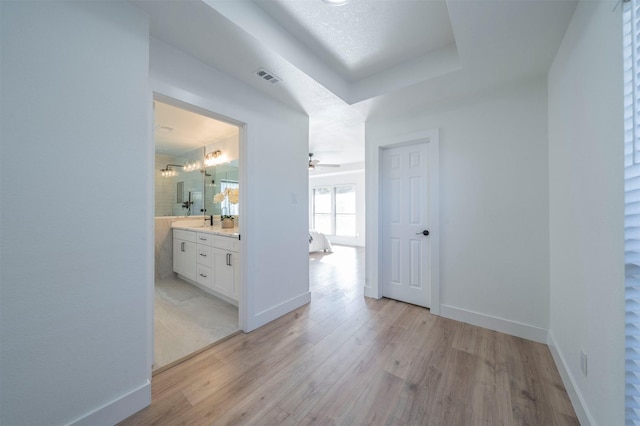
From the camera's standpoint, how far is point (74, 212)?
120 centimetres

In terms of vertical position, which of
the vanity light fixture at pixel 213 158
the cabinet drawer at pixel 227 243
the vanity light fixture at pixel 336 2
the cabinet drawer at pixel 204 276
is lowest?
the cabinet drawer at pixel 204 276

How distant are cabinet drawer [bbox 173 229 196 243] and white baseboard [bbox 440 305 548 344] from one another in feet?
11.6

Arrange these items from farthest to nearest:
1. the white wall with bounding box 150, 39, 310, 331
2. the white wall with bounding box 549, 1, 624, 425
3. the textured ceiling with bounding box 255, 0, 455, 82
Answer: the white wall with bounding box 150, 39, 310, 331 < the textured ceiling with bounding box 255, 0, 455, 82 < the white wall with bounding box 549, 1, 624, 425

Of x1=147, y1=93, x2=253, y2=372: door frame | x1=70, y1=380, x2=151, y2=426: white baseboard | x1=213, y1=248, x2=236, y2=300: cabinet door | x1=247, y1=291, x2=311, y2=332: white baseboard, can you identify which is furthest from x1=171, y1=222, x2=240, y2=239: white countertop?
x1=70, y1=380, x2=151, y2=426: white baseboard

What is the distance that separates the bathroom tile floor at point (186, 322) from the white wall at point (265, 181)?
0.38m

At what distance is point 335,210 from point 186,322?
614 centimetres

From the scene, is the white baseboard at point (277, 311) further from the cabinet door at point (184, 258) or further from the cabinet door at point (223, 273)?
the cabinet door at point (184, 258)

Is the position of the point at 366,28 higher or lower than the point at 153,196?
higher

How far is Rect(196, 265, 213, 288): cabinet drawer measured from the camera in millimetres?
3125

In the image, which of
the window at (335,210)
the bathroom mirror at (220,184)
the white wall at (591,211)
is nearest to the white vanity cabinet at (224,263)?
the bathroom mirror at (220,184)

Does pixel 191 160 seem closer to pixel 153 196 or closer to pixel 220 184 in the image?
pixel 220 184

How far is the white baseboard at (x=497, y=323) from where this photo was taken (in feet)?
6.84

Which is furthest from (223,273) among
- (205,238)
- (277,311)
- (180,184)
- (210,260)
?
(180,184)

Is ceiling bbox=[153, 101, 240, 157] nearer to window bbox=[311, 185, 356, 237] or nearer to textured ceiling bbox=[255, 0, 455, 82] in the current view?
textured ceiling bbox=[255, 0, 455, 82]
